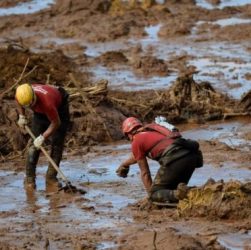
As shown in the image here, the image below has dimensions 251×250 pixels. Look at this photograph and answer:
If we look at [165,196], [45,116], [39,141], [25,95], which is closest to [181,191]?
[165,196]

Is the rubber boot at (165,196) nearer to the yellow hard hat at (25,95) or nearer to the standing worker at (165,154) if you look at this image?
the standing worker at (165,154)


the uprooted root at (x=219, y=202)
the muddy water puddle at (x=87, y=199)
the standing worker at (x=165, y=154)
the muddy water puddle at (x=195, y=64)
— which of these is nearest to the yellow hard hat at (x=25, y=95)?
the muddy water puddle at (x=87, y=199)

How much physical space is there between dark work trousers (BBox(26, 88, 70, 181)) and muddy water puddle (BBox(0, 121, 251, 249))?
0.77 ft

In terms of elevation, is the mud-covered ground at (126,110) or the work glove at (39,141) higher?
the work glove at (39,141)

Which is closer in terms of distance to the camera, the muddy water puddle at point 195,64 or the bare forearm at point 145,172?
the bare forearm at point 145,172

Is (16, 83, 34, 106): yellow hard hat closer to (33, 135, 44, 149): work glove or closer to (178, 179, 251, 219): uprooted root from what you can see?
(33, 135, 44, 149): work glove

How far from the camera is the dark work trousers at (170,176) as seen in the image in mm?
9422

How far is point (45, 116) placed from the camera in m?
11.2

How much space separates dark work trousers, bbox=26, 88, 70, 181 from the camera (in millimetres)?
11250

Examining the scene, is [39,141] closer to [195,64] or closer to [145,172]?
[145,172]

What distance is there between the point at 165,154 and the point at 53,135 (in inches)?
98.6

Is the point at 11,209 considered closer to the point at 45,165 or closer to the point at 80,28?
the point at 45,165

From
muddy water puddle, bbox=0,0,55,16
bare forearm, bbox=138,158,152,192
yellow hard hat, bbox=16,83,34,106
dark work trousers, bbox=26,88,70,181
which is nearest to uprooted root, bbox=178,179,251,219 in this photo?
bare forearm, bbox=138,158,152,192

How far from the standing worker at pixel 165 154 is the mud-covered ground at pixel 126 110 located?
0.21 m
